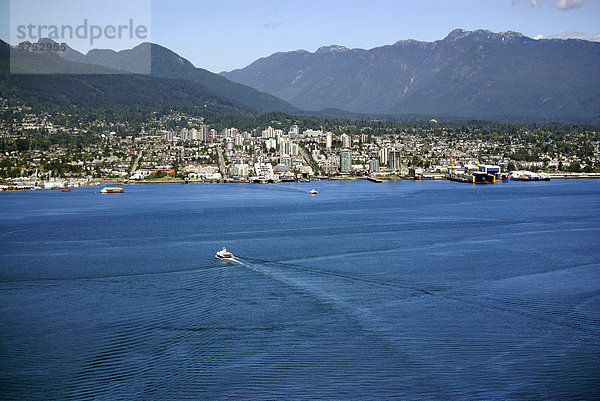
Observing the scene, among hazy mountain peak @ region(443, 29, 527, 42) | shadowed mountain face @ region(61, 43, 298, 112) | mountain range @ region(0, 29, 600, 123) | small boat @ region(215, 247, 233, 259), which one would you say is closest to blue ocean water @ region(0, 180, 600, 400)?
small boat @ region(215, 247, 233, 259)

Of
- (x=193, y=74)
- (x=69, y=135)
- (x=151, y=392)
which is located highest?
(x=193, y=74)

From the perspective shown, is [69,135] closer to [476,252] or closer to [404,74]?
[476,252]

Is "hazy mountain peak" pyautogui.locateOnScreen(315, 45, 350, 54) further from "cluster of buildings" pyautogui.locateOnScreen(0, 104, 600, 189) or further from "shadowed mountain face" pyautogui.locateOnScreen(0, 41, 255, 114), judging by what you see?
"cluster of buildings" pyautogui.locateOnScreen(0, 104, 600, 189)

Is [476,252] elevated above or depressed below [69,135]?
below

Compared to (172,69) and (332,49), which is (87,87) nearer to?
(172,69)

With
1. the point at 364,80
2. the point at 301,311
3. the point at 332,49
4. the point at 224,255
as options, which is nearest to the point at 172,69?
the point at 364,80

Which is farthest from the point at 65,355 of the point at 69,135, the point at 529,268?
the point at 69,135
